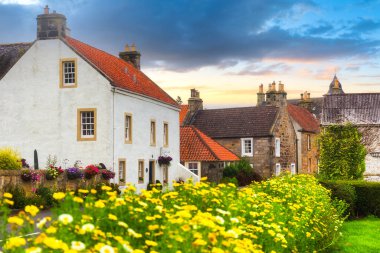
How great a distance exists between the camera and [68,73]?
1292 inches

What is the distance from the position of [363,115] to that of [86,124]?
23.7 metres

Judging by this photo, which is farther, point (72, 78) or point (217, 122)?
point (217, 122)

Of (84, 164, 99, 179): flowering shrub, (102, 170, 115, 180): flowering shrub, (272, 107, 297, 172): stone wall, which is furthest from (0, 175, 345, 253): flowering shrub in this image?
(272, 107, 297, 172): stone wall

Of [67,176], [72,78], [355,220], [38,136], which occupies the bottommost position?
[355,220]

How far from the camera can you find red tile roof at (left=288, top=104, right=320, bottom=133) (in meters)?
61.8

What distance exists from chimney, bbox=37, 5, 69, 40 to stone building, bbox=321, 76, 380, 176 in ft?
75.2

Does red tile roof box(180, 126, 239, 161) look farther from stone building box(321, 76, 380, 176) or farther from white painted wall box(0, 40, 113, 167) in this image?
white painted wall box(0, 40, 113, 167)

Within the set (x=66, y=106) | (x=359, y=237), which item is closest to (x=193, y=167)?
(x=66, y=106)

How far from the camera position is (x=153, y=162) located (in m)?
38.2

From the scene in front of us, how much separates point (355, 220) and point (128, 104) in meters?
15.0

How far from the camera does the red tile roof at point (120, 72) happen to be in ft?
108

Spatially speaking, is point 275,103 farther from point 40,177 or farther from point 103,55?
point 40,177

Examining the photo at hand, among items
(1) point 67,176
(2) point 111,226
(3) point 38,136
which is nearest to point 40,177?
(1) point 67,176

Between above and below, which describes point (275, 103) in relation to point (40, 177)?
above
